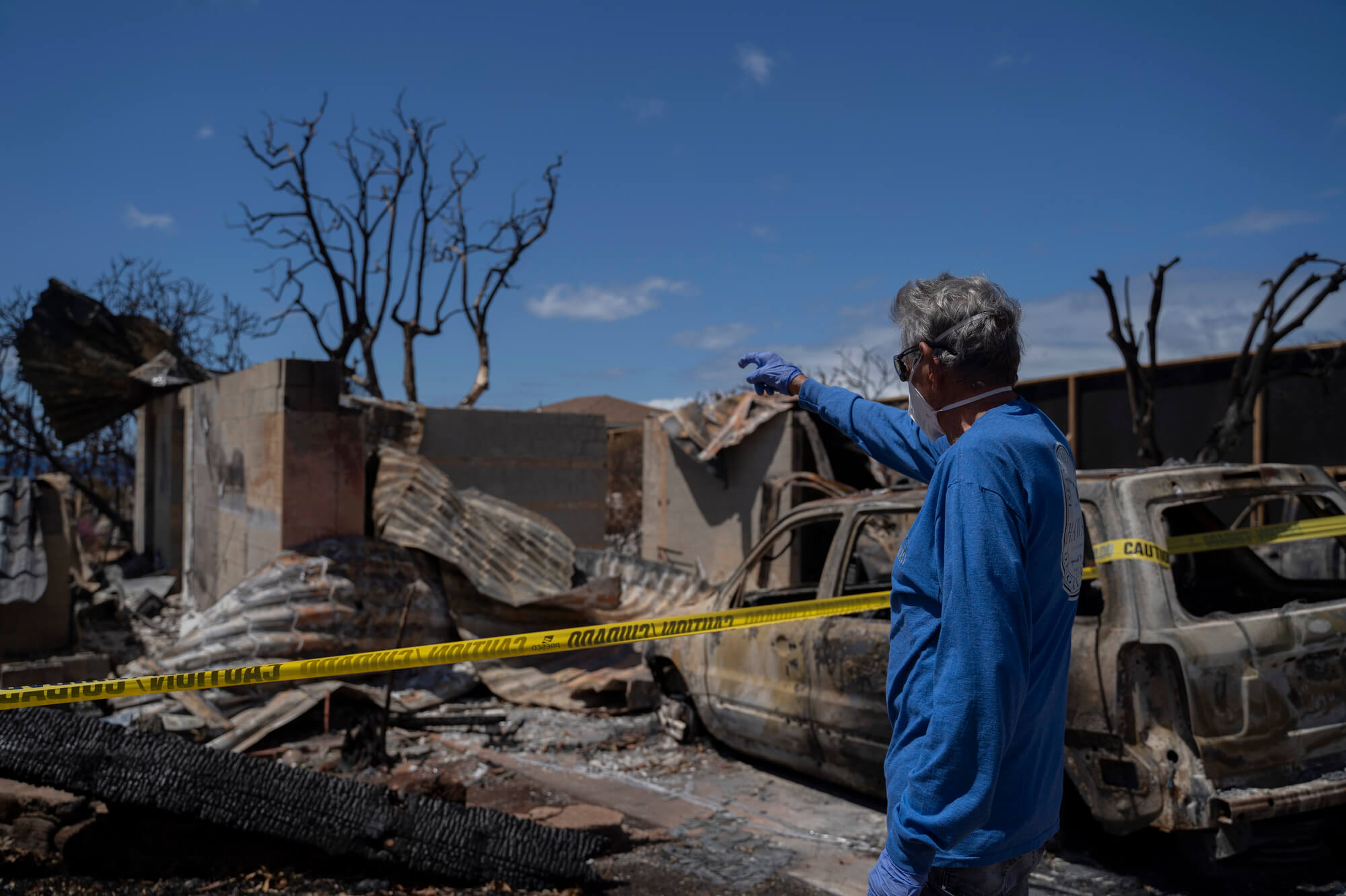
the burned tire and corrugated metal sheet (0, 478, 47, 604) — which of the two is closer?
the burned tire

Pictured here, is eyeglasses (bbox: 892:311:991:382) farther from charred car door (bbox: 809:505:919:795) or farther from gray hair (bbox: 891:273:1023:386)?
charred car door (bbox: 809:505:919:795)

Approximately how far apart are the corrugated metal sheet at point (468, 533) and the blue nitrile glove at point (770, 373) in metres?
5.51

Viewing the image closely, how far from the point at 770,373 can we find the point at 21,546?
28.6 ft

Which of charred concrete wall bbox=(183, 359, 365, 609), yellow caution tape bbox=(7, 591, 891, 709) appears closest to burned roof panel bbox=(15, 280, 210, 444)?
charred concrete wall bbox=(183, 359, 365, 609)

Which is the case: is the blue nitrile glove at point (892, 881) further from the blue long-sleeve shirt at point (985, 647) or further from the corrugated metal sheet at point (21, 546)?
the corrugated metal sheet at point (21, 546)

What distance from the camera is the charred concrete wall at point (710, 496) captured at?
1137cm

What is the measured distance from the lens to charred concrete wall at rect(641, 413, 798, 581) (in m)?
11.4

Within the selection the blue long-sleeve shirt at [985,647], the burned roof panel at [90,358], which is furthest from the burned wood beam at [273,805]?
the burned roof panel at [90,358]

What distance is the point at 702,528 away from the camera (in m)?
12.8

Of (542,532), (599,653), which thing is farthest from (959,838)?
(542,532)

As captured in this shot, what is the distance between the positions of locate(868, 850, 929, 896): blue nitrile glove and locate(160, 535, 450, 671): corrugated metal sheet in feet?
18.3

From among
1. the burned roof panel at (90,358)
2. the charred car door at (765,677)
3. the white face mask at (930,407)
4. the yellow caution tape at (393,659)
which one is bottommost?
the charred car door at (765,677)

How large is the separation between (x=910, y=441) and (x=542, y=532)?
7.65 metres

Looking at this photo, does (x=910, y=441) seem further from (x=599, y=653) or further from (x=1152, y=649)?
(x=599, y=653)
